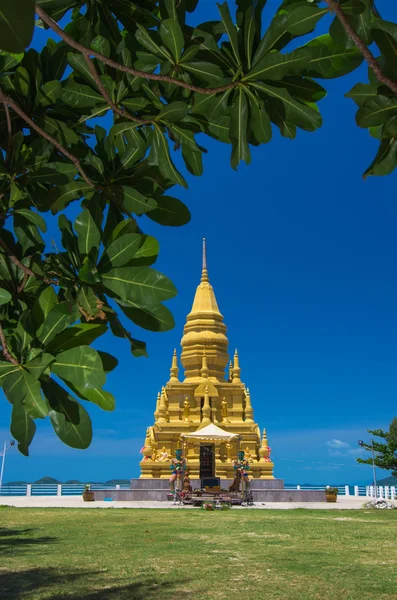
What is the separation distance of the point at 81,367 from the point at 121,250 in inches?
14.9

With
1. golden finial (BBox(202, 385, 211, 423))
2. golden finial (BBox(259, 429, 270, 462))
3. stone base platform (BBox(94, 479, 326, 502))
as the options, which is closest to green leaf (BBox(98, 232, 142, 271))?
stone base platform (BBox(94, 479, 326, 502))

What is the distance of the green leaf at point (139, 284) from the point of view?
1.60m

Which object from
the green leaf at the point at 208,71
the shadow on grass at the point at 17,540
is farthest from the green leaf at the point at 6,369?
the shadow on grass at the point at 17,540

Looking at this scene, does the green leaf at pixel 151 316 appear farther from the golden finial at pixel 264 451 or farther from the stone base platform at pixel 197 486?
the golden finial at pixel 264 451

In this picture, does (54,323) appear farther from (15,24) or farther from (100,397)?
(15,24)

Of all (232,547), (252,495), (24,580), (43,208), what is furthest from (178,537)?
(252,495)

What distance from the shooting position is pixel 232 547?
7652 millimetres

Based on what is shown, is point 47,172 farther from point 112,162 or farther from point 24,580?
point 24,580

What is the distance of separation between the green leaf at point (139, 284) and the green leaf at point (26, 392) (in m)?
0.33

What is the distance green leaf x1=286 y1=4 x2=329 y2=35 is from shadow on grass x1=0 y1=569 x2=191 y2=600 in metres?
4.52

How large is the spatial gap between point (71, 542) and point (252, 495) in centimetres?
1104

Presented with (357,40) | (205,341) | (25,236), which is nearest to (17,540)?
(25,236)

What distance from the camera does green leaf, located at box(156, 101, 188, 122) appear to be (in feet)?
6.14

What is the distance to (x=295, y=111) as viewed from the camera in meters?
1.72
